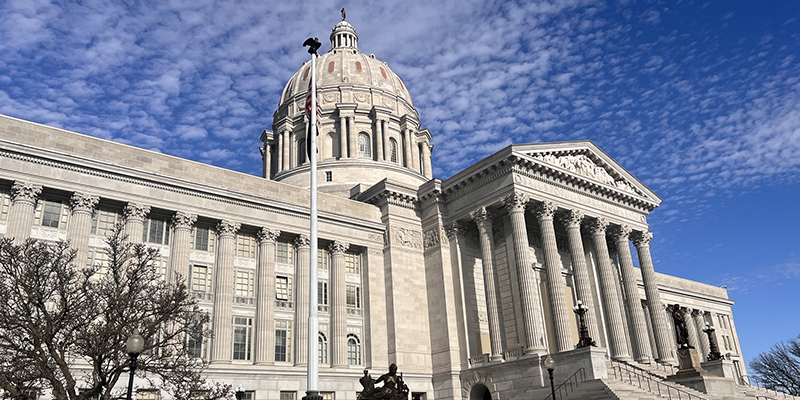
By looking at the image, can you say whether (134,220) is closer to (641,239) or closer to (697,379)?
(697,379)

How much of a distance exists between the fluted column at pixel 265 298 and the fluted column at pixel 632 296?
77.2ft

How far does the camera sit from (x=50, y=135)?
31.2 meters

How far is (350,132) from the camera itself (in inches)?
2248

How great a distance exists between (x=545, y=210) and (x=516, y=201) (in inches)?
101

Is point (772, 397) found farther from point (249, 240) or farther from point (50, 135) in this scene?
point (50, 135)

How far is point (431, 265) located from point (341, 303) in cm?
702

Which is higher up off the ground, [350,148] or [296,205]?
[350,148]

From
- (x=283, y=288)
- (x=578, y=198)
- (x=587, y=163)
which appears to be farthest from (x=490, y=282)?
(x=283, y=288)

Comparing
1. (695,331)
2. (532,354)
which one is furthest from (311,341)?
(695,331)

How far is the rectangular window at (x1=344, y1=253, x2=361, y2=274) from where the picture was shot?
4040 centimetres

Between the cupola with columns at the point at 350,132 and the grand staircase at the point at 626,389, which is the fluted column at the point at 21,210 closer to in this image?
the cupola with columns at the point at 350,132

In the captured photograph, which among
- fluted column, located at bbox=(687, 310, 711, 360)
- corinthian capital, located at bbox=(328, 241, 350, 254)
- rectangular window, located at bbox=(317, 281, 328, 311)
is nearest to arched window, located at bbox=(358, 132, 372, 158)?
corinthian capital, located at bbox=(328, 241, 350, 254)

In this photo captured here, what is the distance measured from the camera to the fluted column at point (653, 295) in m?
A: 41.1

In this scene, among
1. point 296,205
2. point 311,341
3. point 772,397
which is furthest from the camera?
point 296,205
